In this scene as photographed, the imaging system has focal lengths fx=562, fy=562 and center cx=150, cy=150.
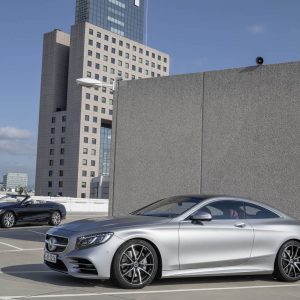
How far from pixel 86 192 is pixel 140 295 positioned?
11642 cm

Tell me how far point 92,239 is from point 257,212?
2.96 metres

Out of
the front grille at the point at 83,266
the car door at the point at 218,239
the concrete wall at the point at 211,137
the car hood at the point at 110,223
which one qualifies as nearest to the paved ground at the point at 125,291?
the front grille at the point at 83,266

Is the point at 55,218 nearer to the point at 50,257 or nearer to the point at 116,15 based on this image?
the point at 50,257

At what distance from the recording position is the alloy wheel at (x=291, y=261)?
355 inches

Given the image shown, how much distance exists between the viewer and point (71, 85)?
414 ft

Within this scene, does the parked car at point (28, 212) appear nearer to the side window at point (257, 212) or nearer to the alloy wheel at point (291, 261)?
the side window at point (257, 212)

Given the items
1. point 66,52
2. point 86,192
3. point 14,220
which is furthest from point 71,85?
point 14,220

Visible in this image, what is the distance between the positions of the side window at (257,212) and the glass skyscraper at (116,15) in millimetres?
140766

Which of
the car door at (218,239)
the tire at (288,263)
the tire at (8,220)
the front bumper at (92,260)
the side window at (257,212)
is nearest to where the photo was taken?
the front bumper at (92,260)

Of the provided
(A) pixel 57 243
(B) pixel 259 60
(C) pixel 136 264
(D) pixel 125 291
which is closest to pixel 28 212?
(B) pixel 259 60

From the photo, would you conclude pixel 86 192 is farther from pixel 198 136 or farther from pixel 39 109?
pixel 198 136

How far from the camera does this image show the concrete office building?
123625mm

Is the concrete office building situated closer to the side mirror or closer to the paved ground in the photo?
the paved ground

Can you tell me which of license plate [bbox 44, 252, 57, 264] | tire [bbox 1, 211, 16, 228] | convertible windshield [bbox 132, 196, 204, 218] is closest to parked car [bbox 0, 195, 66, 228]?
tire [bbox 1, 211, 16, 228]
